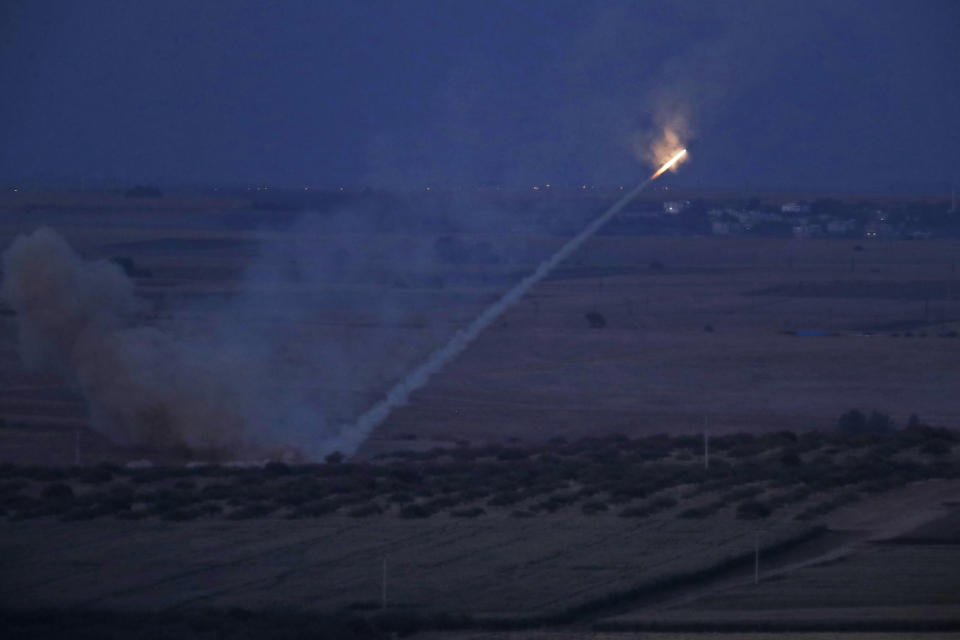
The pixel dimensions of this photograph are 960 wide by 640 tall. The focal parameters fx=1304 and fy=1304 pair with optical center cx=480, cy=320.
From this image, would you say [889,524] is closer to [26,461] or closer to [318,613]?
[318,613]

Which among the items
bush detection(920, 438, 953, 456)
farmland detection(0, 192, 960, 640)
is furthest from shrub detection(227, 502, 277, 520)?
bush detection(920, 438, 953, 456)

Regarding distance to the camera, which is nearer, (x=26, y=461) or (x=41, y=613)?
(x=41, y=613)

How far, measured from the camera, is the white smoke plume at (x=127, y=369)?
32.8 meters

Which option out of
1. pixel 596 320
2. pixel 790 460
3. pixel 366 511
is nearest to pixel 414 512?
pixel 366 511

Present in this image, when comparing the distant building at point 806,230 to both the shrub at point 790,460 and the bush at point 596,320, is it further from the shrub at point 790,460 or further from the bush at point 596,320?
the shrub at point 790,460

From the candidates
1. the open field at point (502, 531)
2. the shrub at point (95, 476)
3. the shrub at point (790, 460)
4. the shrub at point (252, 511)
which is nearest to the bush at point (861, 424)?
the open field at point (502, 531)

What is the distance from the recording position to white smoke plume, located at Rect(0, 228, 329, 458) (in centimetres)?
3284

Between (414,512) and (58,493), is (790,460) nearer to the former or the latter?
(414,512)

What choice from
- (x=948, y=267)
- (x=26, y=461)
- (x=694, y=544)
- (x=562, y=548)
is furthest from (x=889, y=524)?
(x=948, y=267)

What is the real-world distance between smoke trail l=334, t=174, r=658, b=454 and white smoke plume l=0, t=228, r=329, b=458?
2.76 feet

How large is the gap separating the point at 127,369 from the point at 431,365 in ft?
41.3

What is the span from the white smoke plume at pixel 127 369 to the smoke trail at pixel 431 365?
840 millimetres

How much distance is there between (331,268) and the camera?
3095 inches

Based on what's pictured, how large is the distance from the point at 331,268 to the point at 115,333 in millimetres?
44638
